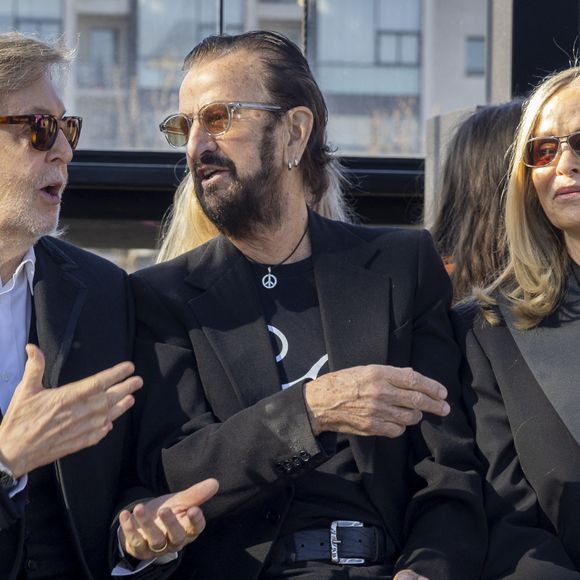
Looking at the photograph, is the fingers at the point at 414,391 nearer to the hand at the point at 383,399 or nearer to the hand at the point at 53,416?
the hand at the point at 383,399

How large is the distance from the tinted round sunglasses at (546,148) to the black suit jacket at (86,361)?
1.23m

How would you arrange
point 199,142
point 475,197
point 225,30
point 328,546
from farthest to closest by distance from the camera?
point 225,30 < point 475,197 < point 199,142 < point 328,546

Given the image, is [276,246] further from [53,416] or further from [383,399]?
[53,416]

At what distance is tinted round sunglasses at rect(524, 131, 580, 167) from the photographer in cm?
364

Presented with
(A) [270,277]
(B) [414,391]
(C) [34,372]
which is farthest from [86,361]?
(B) [414,391]

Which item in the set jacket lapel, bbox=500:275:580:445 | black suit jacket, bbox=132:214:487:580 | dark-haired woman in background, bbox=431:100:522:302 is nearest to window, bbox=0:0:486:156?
dark-haired woman in background, bbox=431:100:522:302

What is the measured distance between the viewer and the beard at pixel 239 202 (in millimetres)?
3695

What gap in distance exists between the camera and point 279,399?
128 inches

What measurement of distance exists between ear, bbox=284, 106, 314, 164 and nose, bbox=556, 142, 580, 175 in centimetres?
77

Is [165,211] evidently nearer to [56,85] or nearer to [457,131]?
[457,131]

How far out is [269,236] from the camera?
12.3ft

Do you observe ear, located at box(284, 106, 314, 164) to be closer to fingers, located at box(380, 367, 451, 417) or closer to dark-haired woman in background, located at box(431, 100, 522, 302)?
dark-haired woman in background, located at box(431, 100, 522, 302)

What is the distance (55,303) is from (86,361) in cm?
19

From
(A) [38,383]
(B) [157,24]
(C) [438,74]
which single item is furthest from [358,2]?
(A) [38,383]
